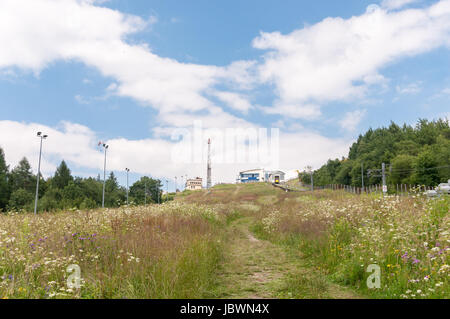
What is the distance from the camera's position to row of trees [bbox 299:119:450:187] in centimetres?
5753

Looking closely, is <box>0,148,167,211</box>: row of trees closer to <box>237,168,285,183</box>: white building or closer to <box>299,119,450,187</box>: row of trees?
<box>299,119,450,187</box>: row of trees

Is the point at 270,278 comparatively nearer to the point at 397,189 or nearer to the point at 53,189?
the point at 397,189

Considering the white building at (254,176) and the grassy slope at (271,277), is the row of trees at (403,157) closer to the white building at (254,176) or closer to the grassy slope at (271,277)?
the white building at (254,176)

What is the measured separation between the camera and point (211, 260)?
7.48 meters

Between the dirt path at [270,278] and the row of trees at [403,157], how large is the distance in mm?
60041

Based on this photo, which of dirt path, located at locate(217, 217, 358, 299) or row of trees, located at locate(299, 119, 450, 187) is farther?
row of trees, located at locate(299, 119, 450, 187)

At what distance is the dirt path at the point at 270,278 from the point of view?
18.7ft

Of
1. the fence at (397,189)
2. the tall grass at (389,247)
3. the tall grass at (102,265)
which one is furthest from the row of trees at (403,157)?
the tall grass at (102,265)

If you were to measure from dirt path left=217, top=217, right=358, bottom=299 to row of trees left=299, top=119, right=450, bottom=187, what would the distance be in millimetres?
60041

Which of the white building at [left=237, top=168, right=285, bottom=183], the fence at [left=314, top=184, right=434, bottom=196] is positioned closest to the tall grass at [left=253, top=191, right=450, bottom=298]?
the fence at [left=314, top=184, right=434, bottom=196]
